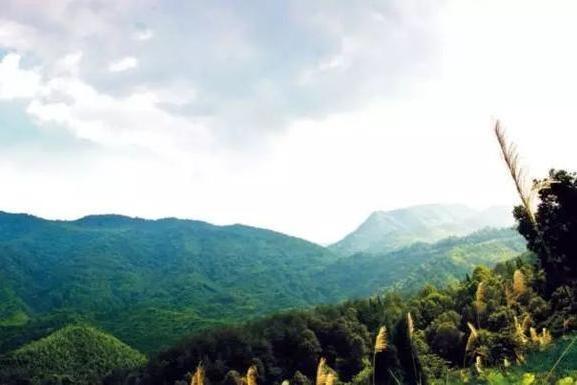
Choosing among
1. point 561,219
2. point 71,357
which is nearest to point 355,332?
point 561,219

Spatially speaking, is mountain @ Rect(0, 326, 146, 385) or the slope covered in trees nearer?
the slope covered in trees

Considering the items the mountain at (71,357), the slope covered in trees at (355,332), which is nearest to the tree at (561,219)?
the slope covered in trees at (355,332)

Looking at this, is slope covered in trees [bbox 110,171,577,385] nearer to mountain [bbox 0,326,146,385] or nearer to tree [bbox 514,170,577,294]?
tree [bbox 514,170,577,294]

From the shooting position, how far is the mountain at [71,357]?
402 feet

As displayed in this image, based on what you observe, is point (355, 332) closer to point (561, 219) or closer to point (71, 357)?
point (561, 219)

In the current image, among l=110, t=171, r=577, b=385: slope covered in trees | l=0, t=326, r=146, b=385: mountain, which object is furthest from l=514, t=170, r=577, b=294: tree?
l=0, t=326, r=146, b=385: mountain

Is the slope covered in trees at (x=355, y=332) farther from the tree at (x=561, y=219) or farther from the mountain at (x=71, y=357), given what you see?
the mountain at (x=71, y=357)

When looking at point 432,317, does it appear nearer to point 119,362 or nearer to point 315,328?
→ point 315,328

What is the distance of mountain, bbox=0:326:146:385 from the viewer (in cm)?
12256

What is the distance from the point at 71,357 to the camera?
138 metres

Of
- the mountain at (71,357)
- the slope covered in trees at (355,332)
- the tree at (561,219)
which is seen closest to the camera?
the tree at (561,219)

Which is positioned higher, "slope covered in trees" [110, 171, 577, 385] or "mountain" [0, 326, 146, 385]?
"mountain" [0, 326, 146, 385]

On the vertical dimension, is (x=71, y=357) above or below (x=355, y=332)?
above

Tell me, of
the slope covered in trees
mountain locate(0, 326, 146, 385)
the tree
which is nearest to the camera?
the tree
